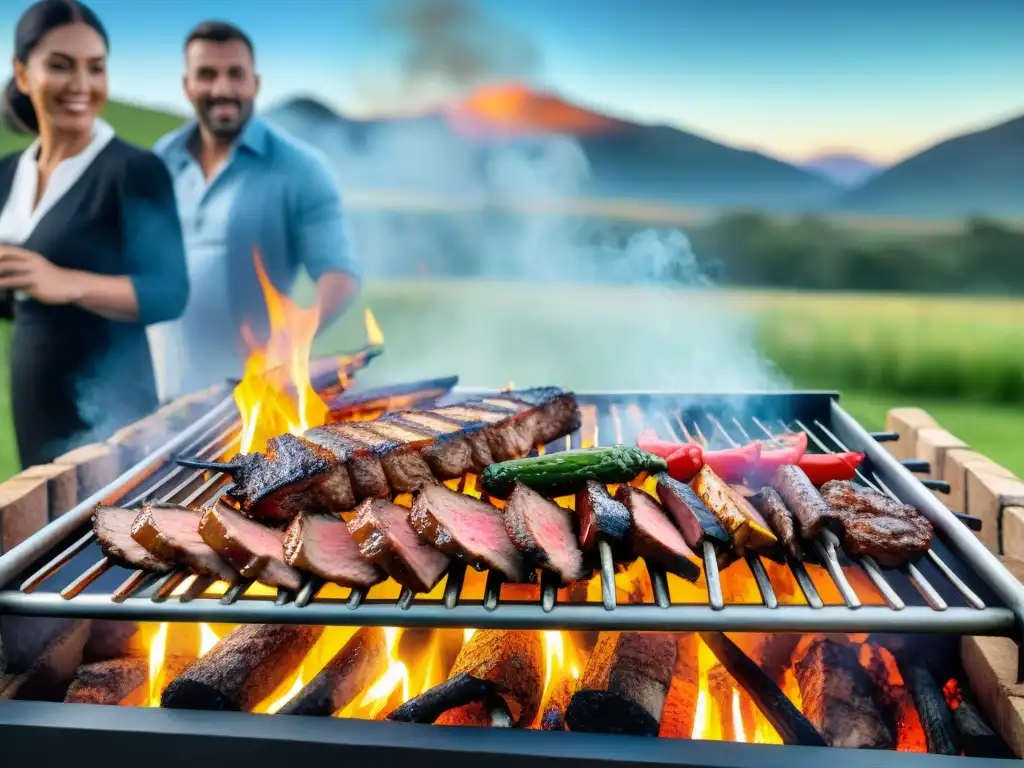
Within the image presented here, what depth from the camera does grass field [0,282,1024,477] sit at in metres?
6.87

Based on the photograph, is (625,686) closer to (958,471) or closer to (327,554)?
(327,554)

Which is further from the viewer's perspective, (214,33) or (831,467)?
(214,33)

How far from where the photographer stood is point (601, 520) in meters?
2.11

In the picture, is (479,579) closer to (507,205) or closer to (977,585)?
(977,585)

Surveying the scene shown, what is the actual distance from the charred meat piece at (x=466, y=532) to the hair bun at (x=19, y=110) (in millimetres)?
4494

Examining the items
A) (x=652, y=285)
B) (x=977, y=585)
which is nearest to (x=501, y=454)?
(x=977, y=585)

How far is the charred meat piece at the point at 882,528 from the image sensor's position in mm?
2150

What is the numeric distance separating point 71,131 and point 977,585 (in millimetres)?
5434

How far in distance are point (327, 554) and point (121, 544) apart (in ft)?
1.95

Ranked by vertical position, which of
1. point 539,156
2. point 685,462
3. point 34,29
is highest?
point 34,29

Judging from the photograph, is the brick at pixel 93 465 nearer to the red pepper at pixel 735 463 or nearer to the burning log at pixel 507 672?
the burning log at pixel 507 672

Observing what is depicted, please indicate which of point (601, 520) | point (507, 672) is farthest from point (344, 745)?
point (601, 520)

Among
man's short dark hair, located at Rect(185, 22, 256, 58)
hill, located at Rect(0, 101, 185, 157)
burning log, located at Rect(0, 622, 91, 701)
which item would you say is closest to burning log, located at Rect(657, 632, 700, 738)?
burning log, located at Rect(0, 622, 91, 701)

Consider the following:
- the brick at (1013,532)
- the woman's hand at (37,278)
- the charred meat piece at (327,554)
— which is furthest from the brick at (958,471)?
the woman's hand at (37,278)
